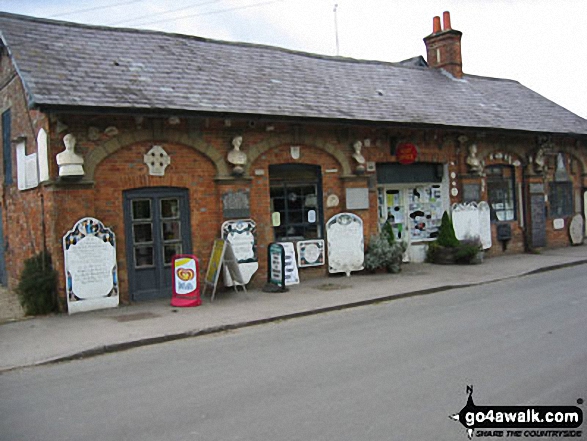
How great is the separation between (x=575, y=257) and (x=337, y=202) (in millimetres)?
7559

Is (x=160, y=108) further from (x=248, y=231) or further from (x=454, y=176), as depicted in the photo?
(x=454, y=176)

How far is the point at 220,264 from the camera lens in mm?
11508

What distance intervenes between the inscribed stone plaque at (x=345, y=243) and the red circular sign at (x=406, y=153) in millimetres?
2188

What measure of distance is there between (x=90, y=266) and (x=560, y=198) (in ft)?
52.7

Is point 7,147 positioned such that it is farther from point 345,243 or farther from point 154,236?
point 345,243

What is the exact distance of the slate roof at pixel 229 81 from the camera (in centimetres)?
1130

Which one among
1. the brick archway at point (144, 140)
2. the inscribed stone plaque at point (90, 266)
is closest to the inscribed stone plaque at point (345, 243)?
the brick archway at point (144, 140)

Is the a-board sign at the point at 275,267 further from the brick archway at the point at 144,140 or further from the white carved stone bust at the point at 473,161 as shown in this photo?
the white carved stone bust at the point at 473,161

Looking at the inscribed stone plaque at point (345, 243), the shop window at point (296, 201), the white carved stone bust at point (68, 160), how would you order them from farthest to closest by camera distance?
the inscribed stone plaque at point (345, 243) → the shop window at point (296, 201) → the white carved stone bust at point (68, 160)

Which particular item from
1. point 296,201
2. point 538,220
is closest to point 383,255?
point 296,201

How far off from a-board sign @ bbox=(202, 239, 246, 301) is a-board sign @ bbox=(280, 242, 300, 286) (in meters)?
1.39

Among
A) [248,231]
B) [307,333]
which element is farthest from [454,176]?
[307,333]

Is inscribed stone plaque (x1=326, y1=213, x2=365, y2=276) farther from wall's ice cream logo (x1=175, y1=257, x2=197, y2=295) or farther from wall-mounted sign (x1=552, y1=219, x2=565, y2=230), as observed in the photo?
wall-mounted sign (x1=552, y1=219, x2=565, y2=230)

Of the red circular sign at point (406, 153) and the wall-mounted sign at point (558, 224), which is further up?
the red circular sign at point (406, 153)
